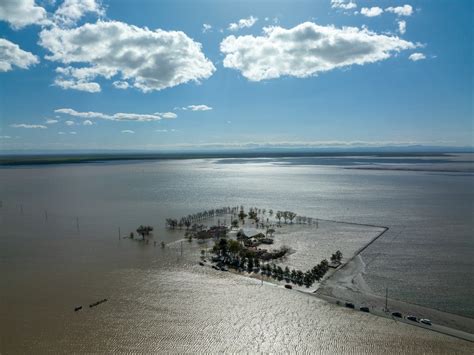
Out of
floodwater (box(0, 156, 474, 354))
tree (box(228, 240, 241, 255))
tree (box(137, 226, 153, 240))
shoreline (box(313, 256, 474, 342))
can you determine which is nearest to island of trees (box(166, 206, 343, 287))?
tree (box(228, 240, 241, 255))

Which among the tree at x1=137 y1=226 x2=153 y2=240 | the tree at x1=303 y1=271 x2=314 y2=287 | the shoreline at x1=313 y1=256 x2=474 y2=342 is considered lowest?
the shoreline at x1=313 y1=256 x2=474 y2=342

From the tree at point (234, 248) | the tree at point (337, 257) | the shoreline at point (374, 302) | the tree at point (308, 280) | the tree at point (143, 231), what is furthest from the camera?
the tree at point (143, 231)

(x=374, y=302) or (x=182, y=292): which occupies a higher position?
(x=182, y=292)

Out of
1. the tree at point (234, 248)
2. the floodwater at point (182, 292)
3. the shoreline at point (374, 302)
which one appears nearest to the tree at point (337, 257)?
the shoreline at point (374, 302)

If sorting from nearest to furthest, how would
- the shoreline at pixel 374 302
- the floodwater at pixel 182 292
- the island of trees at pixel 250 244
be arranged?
1. the floodwater at pixel 182 292
2. the shoreline at pixel 374 302
3. the island of trees at pixel 250 244

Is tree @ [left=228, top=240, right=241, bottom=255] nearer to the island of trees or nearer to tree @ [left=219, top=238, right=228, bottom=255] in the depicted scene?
the island of trees

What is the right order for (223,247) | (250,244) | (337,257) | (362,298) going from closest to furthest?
(362,298)
(337,257)
(223,247)
(250,244)

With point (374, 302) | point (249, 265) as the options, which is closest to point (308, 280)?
point (374, 302)

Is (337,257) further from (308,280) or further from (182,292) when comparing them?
(182,292)

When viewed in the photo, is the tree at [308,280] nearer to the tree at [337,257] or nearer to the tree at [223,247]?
the tree at [337,257]

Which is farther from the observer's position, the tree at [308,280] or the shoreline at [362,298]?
the tree at [308,280]

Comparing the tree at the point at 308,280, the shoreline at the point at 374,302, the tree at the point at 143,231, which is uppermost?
the tree at the point at 143,231
